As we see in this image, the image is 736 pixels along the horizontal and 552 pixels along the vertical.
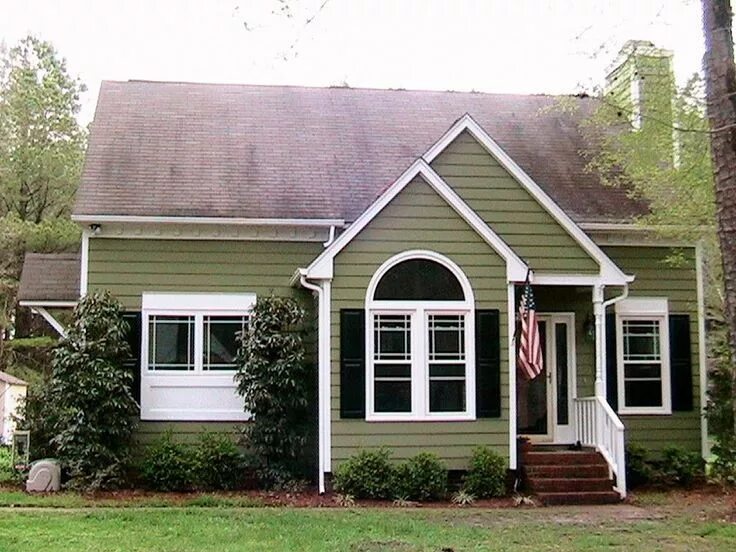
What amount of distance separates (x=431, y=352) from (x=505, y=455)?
1.58 metres

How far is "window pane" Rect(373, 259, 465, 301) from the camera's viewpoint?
38.5ft

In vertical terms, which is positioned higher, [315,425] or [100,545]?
[315,425]

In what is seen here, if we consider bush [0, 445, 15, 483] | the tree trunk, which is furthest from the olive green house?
the tree trunk

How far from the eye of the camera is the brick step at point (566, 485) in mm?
11477

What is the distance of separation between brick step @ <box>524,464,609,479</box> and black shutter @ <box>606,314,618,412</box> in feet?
6.15

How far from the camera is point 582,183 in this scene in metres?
14.6

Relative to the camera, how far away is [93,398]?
37.9ft

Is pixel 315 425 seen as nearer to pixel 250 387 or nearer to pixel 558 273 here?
pixel 250 387

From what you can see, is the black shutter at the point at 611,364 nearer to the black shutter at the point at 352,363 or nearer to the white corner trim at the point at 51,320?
the black shutter at the point at 352,363

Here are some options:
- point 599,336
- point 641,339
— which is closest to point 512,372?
point 599,336

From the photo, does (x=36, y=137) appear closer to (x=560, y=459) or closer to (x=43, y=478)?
(x=43, y=478)

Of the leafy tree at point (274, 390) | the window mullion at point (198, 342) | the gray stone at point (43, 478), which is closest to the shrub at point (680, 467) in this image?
the leafy tree at point (274, 390)

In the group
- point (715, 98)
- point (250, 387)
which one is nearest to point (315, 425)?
point (250, 387)

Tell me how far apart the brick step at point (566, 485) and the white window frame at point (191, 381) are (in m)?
4.02
